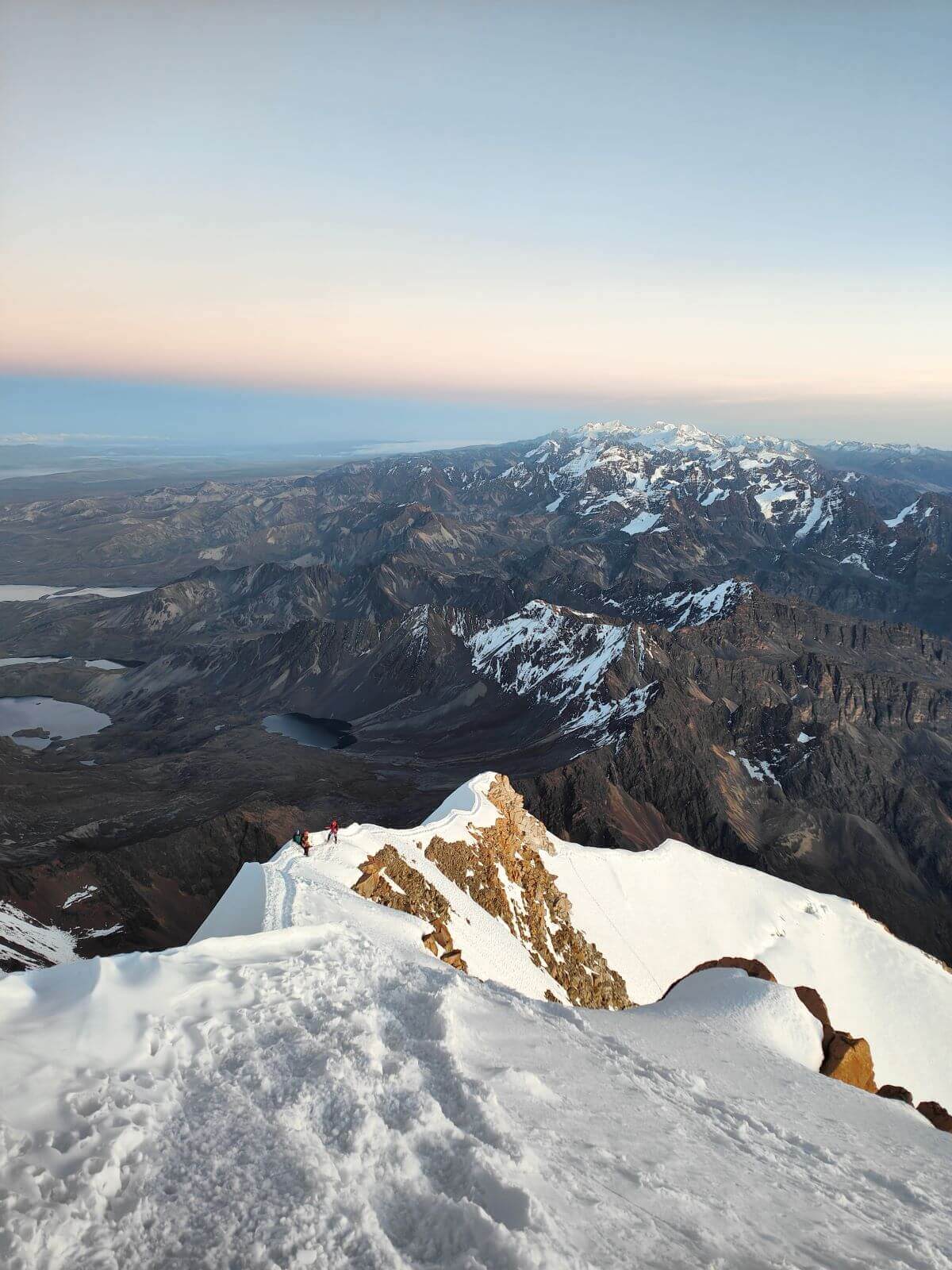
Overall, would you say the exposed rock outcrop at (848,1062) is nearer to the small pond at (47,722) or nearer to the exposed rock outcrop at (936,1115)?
the exposed rock outcrop at (936,1115)

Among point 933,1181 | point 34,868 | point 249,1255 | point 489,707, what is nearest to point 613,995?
point 933,1181

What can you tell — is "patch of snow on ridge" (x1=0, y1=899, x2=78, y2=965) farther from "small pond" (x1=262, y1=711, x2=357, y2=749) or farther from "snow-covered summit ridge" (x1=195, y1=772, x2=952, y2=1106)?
"small pond" (x1=262, y1=711, x2=357, y2=749)

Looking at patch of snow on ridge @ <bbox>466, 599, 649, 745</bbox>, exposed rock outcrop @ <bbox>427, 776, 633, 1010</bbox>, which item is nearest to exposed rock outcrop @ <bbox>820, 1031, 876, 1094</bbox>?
exposed rock outcrop @ <bbox>427, 776, 633, 1010</bbox>

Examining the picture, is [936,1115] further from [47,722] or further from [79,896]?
[47,722]

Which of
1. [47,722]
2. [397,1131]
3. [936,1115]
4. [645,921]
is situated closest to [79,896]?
[645,921]

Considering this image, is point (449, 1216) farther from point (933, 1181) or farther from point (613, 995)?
point (613, 995)

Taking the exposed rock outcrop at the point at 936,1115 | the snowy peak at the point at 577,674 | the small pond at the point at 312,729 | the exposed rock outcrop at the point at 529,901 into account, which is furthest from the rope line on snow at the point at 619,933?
the small pond at the point at 312,729
